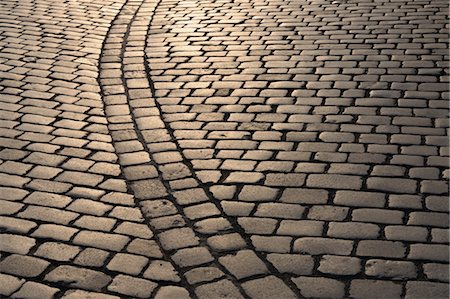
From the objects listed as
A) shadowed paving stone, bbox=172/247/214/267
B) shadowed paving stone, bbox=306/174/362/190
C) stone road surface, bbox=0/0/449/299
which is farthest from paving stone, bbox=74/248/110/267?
shadowed paving stone, bbox=306/174/362/190

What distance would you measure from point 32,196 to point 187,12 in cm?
485

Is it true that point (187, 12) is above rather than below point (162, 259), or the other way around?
below

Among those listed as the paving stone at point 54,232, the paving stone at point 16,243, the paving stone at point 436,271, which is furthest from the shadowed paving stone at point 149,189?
the paving stone at point 436,271

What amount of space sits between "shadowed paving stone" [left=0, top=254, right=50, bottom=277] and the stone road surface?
0.03 ft

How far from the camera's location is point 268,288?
3.75 m

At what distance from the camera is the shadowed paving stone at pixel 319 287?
12.1ft

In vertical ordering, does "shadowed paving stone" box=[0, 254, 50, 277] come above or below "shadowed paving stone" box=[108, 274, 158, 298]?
above

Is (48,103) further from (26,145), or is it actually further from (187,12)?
(187,12)

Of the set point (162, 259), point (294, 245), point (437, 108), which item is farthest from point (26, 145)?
point (437, 108)

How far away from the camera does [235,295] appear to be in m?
3.72

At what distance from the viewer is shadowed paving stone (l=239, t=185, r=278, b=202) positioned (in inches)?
183

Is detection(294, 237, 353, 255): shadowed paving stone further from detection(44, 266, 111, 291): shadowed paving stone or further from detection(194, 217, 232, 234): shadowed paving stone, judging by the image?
detection(44, 266, 111, 291): shadowed paving stone

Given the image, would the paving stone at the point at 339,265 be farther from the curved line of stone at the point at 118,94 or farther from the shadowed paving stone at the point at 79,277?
the shadowed paving stone at the point at 79,277

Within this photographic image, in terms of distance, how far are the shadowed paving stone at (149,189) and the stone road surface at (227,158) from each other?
14 millimetres
